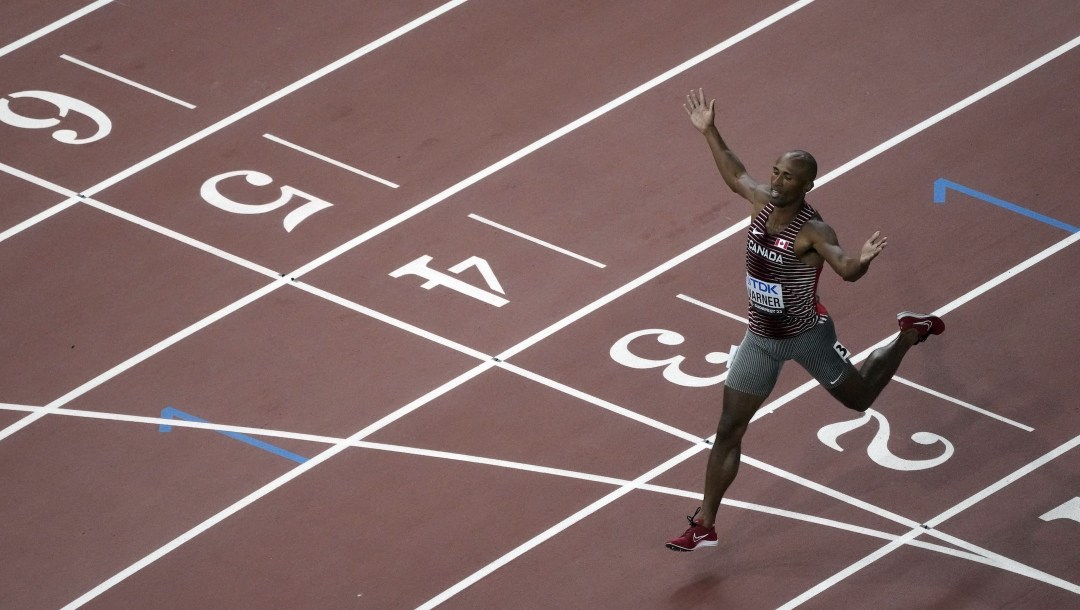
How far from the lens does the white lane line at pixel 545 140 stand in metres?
14.0

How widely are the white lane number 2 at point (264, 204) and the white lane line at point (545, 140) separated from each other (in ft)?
1.68

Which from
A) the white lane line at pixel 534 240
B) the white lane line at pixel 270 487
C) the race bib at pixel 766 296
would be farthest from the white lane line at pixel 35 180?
the race bib at pixel 766 296

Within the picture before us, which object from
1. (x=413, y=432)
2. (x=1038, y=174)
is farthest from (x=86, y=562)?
(x=1038, y=174)

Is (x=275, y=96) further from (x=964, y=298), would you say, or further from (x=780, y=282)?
(x=780, y=282)

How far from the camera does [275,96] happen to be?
15656mm

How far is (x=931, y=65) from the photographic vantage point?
1543 centimetres

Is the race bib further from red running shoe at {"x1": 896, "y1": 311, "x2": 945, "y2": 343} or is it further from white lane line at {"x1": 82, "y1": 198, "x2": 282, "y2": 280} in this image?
white lane line at {"x1": 82, "y1": 198, "x2": 282, "y2": 280}

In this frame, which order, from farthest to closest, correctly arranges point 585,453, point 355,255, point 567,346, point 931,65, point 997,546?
point 931,65 → point 355,255 → point 567,346 → point 585,453 → point 997,546

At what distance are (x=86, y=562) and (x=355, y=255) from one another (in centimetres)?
338

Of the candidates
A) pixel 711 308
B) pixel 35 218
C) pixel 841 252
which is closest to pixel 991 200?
pixel 711 308

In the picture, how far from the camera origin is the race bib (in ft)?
→ 34.2

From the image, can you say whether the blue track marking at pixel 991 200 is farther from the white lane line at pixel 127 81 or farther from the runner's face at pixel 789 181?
the white lane line at pixel 127 81

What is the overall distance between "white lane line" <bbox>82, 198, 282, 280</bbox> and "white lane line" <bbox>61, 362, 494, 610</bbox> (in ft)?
6.03

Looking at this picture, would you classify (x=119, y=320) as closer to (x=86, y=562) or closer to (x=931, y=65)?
(x=86, y=562)
